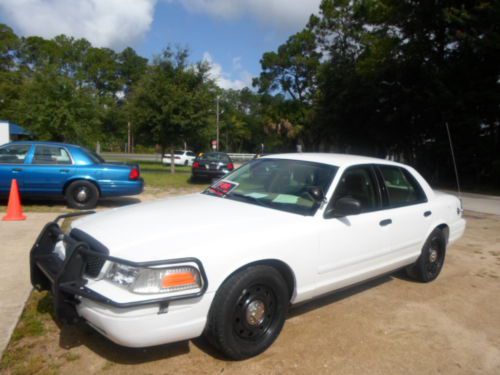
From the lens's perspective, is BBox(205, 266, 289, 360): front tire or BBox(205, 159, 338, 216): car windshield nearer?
BBox(205, 266, 289, 360): front tire

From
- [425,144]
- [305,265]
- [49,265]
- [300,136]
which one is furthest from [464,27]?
[300,136]

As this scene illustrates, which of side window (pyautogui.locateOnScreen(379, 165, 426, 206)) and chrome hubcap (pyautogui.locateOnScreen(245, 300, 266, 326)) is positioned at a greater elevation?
side window (pyautogui.locateOnScreen(379, 165, 426, 206))

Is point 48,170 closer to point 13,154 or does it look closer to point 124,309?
point 13,154

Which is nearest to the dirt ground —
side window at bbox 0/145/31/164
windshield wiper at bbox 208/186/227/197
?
windshield wiper at bbox 208/186/227/197

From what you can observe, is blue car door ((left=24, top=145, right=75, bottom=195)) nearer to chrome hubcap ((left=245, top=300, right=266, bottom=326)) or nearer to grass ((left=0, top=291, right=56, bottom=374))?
grass ((left=0, top=291, right=56, bottom=374))

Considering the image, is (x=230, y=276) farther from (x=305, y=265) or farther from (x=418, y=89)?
(x=418, y=89)

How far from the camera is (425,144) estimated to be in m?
22.7

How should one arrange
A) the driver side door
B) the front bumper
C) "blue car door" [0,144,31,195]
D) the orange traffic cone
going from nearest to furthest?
1. the front bumper
2. the driver side door
3. the orange traffic cone
4. "blue car door" [0,144,31,195]

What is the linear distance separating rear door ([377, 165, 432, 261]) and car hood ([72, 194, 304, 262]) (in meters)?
1.40

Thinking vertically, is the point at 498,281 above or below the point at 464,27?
below

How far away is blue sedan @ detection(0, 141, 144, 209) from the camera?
28.0 feet

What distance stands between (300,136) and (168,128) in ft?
95.1

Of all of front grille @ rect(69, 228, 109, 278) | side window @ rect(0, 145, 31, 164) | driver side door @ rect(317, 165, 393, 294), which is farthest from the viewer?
side window @ rect(0, 145, 31, 164)

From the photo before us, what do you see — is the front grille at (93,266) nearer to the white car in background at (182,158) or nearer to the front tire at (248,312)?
the front tire at (248,312)
